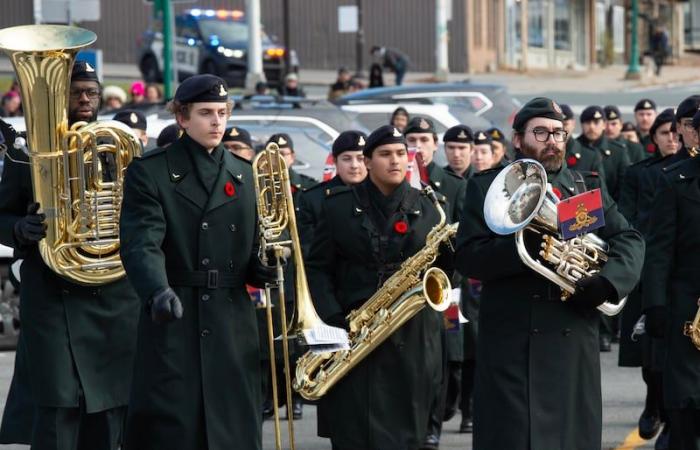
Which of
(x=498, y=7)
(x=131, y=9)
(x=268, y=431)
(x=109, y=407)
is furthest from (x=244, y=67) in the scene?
(x=109, y=407)

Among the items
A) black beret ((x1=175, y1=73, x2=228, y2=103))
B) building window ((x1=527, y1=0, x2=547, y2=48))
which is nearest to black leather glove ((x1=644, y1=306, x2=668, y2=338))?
black beret ((x1=175, y1=73, x2=228, y2=103))

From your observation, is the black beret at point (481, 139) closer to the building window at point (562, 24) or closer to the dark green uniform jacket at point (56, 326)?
the dark green uniform jacket at point (56, 326)

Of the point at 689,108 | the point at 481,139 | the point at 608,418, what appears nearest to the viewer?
the point at 689,108

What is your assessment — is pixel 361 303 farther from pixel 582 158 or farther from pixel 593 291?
pixel 582 158

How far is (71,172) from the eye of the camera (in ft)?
24.3

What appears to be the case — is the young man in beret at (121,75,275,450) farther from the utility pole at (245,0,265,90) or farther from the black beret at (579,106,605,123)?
the utility pole at (245,0,265,90)

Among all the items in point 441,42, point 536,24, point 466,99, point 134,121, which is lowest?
point 466,99

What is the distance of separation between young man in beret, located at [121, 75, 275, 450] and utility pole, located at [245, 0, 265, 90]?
2874 cm

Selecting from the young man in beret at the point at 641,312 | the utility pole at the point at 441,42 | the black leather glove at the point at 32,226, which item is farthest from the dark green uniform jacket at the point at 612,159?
the utility pole at the point at 441,42

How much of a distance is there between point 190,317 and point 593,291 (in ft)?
5.38

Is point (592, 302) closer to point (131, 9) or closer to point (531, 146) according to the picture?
point (531, 146)

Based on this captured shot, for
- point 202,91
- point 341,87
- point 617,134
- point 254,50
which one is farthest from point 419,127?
point 254,50

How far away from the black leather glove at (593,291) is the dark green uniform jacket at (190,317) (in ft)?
4.55

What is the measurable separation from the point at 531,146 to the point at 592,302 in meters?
0.71
